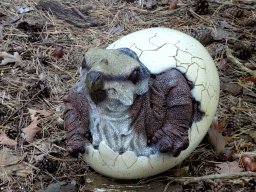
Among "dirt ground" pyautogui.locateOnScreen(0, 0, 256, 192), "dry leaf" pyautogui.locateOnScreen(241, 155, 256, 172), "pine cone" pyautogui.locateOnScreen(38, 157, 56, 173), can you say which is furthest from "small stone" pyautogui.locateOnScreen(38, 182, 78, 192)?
"dry leaf" pyautogui.locateOnScreen(241, 155, 256, 172)

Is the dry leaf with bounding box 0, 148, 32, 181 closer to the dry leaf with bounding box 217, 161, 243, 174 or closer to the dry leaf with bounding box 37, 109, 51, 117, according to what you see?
the dry leaf with bounding box 37, 109, 51, 117

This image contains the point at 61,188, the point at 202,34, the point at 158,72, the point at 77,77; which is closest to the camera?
the point at 158,72

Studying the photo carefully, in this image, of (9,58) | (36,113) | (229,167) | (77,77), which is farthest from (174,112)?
(9,58)

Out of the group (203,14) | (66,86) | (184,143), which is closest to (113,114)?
(184,143)

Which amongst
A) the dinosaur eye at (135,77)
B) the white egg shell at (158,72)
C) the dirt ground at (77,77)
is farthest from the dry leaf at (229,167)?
the dinosaur eye at (135,77)

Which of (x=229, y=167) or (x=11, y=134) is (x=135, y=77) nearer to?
(x=229, y=167)

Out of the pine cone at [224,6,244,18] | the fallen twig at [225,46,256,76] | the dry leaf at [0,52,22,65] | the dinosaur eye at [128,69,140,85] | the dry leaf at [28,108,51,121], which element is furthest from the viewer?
the pine cone at [224,6,244,18]

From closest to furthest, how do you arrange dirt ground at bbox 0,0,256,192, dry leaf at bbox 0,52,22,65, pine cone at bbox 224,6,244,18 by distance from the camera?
dirt ground at bbox 0,0,256,192
dry leaf at bbox 0,52,22,65
pine cone at bbox 224,6,244,18

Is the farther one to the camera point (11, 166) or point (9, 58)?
point (9, 58)
